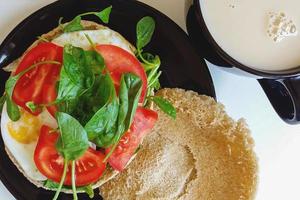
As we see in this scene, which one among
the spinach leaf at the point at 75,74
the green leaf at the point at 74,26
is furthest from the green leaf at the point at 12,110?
the green leaf at the point at 74,26

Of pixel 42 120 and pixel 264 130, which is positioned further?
pixel 264 130

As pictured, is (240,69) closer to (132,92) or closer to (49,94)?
(132,92)

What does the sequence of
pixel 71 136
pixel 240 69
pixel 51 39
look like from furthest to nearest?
1. pixel 51 39
2. pixel 240 69
3. pixel 71 136

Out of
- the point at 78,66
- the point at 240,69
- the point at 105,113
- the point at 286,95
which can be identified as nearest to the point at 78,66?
the point at 78,66

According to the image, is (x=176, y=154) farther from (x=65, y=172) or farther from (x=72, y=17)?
(x=72, y=17)

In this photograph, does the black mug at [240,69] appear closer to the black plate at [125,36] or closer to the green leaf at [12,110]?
the black plate at [125,36]
